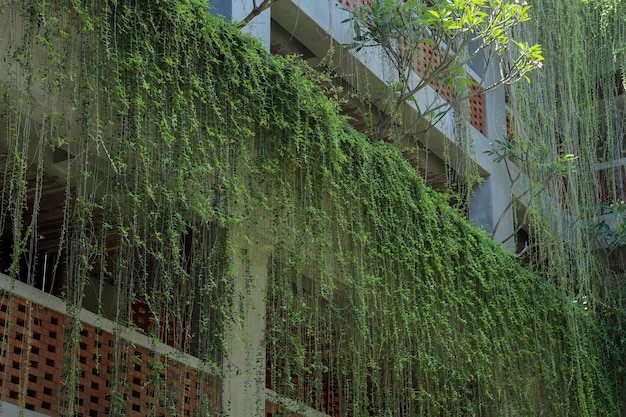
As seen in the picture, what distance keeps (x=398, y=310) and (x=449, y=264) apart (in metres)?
A: 0.82

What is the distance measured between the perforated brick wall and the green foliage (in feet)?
0.17

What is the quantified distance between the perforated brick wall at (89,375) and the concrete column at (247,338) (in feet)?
0.70

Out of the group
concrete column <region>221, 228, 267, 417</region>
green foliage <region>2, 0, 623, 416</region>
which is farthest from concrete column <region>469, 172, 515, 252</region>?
concrete column <region>221, 228, 267, 417</region>

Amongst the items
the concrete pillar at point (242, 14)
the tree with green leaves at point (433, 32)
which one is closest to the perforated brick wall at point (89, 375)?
the concrete pillar at point (242, 14)

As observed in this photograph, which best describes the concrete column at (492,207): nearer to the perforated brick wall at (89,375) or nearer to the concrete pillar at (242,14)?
the concrete pillar at (242,14)

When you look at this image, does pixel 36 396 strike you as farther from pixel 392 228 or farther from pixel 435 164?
pixel 435 164

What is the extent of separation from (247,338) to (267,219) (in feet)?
2.08

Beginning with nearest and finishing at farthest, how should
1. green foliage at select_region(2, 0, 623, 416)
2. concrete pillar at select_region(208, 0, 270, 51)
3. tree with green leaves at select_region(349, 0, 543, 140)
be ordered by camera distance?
green foliage at select_region(2, 0, 623, 416) < concrete pillar at select_region(208, 0, 270, 51) < tree with green leaves at select_region(349, 0, 543, 140)

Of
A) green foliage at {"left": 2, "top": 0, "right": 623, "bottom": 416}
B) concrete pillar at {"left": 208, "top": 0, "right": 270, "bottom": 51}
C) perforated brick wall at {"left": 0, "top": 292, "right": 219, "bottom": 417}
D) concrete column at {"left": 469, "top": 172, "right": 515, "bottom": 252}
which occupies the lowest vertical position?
perforated brick wall at {"left": 0, "top": 292, "right": 219, "bottom": 417}

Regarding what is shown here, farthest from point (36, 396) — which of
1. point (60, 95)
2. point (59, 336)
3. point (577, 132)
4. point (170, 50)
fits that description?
point (577, 132)

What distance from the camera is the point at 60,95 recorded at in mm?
4699

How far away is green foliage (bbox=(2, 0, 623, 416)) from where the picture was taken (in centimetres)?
458

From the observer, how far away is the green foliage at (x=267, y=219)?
4.58 metres

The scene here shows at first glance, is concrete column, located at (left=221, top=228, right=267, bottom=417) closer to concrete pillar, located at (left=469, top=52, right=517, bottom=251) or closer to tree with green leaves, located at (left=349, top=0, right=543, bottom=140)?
tree with green leaves, located at (left=349, top=0, right=543, bottom=140)
